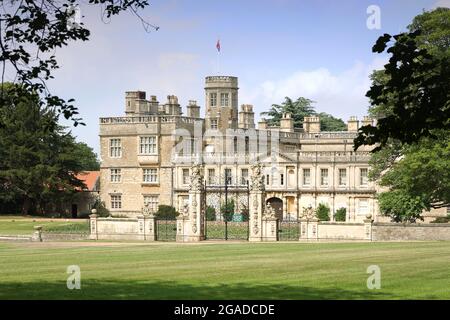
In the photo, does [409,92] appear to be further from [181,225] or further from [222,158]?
[222,158]

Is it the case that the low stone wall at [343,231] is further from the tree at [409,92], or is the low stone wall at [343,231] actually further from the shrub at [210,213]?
the tree at [409,92]

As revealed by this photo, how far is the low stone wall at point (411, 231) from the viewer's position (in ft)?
146

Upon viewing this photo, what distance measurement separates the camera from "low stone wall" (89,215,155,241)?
4909 centimetres

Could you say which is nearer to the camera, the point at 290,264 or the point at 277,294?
the point at 277,294

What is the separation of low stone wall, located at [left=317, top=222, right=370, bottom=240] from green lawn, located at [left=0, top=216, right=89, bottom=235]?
1492 centimetres

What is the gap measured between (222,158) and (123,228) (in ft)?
82.1

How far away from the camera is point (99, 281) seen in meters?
21.7

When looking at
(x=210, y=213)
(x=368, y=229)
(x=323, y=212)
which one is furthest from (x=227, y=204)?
(x=368, y=229)

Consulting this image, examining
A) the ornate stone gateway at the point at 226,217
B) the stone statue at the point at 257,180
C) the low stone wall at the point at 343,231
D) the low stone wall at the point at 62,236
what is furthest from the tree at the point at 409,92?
the low stone wall at the point at 62,236

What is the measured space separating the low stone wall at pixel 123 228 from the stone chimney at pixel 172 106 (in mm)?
31991

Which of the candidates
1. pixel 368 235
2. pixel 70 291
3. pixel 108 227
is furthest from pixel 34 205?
pixel 70 291
